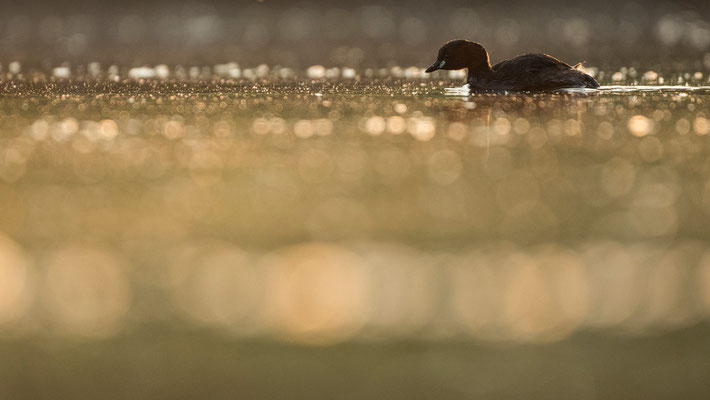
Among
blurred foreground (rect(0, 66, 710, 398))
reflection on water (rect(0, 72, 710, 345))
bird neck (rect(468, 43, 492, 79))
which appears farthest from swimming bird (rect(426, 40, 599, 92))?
blurred foreground (rect(0, 66, 710, 398))

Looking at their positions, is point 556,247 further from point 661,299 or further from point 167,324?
point 167,324

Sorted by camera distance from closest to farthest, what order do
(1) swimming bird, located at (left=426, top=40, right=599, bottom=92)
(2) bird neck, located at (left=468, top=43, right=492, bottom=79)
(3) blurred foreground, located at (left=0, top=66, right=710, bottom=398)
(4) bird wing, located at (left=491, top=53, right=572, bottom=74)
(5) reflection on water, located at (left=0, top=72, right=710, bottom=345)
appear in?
(3) blurred foreground, located at (left=0, top=66, right=710, bottom=398) → (5) reflection on water, located at (left=0, top=72, right=710, bottom=345) → (1) swimming bird, located at (left=426, top=40, right=599, bottom=92) → (4) bird wing, located at (left=491, top=53, right=572, bottom=74) → (2) bird neck, located at (left=468, top=43, right=492, bottom=79)

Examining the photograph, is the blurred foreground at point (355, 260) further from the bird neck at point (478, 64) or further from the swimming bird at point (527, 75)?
the bird neck at point (478, 64)

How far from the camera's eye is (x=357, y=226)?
5047 mm

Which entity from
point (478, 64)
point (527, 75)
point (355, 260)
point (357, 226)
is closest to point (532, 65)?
point (527, 75)

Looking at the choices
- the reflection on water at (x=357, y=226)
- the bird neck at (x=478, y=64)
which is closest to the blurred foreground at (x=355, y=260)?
the reflection on water at (x=357, y=226)

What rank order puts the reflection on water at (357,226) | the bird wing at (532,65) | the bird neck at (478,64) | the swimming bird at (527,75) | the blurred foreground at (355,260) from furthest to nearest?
the bird neck at (478,64) → the bird wing at (532,65) → the swimming bird at (527,75) → the reflection on water at (357,226) → the blurred foreground at (355,260)

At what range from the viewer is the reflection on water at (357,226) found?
3.86 meters

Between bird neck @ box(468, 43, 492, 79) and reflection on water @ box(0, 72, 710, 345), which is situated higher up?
bird neck @ box(468, 43, 492, 79)

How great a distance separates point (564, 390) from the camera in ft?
10.2

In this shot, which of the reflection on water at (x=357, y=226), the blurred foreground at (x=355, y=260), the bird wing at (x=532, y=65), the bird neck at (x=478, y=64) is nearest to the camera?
the blurred foreground at (x=355, y=260)

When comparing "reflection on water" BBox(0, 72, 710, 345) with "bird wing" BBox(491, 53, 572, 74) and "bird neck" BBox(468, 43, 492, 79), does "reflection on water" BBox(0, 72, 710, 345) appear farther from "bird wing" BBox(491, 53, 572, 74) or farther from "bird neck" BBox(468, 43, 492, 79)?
"bird neck" BBox(468, 43, 492, 79)

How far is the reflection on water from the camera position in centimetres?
386

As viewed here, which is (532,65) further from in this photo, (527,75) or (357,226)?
(357,226)
